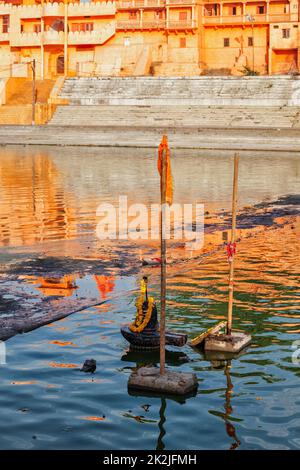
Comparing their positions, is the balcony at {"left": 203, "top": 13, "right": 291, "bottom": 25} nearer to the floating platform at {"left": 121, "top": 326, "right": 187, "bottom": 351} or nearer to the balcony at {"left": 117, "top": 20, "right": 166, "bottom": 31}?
the balcony at {"left": 117, "top": 20, "right": 166, "bottom": 31}

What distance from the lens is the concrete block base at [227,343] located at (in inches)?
443

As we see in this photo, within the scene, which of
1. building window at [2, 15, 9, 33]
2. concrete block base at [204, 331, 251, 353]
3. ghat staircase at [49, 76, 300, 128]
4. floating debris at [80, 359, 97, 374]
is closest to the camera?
floating debris at [80, 359, 97, 374]

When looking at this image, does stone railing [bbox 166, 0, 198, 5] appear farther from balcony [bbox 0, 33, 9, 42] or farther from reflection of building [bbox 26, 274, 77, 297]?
reflection of building [bbox 26, 274, 77, 297]

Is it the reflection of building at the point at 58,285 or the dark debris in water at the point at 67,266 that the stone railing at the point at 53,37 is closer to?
the dark debris in water at the point at 67,266

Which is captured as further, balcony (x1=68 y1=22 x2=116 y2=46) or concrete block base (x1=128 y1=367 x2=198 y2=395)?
balcony (x1=68 y1=22 x2=116 y2=46)

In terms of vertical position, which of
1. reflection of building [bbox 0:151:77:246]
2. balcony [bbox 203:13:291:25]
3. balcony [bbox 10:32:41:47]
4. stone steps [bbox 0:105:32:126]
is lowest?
reflection of building [bbox 0:151:77:246]

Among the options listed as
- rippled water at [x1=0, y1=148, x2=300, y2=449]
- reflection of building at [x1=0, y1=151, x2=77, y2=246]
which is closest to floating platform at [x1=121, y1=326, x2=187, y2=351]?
rippled water at [x1=0, y1=148, x2=300, y2=449]

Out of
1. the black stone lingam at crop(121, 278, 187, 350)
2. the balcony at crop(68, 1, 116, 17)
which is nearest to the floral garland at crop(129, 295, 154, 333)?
the black stone lingam at crop(121, 278, 187, 350)

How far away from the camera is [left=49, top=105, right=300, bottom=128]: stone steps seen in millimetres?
49469

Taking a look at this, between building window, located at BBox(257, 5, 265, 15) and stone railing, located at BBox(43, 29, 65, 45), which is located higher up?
building window, located at BBox(257, 5, 265, 15)

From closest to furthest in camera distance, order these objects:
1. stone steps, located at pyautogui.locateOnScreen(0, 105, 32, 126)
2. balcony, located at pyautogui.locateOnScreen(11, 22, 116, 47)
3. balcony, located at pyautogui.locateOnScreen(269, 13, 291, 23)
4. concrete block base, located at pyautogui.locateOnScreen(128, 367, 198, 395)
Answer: concrete block base, located at pyautogui.locateOnScreen(128, 367, 198, 395) → stone steps, located at pyautogui.locateOnScreen(0, 105, 32, 126) → balcony, located at pyautogui.locateOnScreen(269, 13, 291, 23) → balcony, located at pyautogui.locateOnScreen(11, 22, 116, 47)

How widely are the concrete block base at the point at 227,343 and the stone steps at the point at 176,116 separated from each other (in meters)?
38.0

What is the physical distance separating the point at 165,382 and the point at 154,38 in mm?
56409

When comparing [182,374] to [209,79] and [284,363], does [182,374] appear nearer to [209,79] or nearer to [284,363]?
[284,363]
